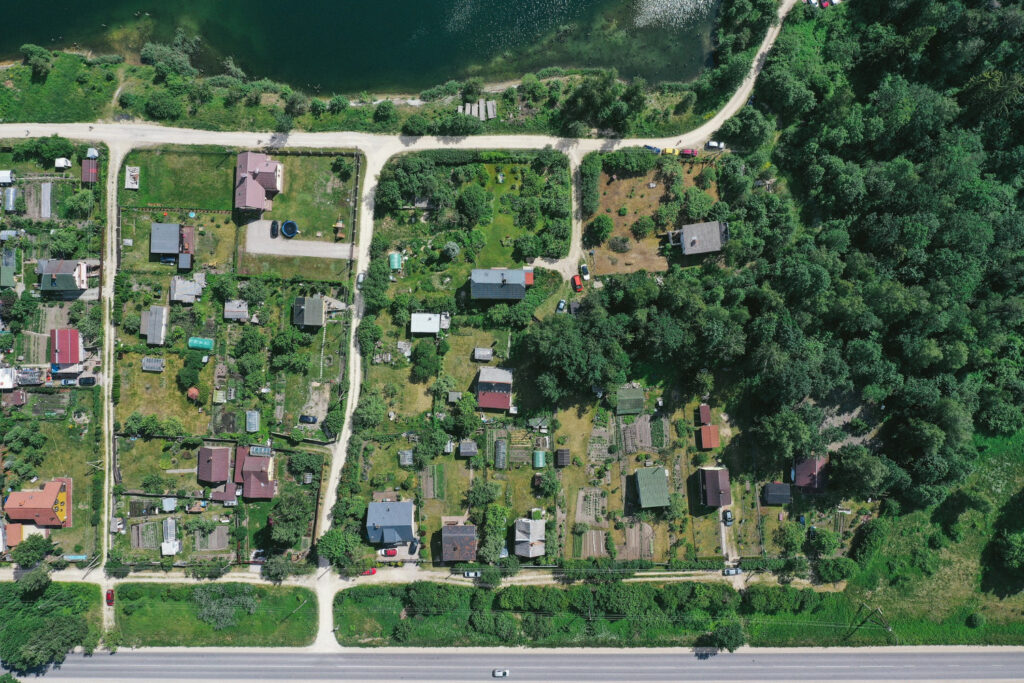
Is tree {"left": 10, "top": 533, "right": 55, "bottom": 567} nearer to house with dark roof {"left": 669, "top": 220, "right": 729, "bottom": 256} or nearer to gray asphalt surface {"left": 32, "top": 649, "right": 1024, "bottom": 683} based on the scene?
gray asphalt surface {"left": 32, "top": 649, "right": 1024, "bottom": 683}

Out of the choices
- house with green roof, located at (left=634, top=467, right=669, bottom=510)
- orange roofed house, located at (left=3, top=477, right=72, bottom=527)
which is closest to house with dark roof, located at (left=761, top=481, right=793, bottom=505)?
house with green roof, located at (left=634, top=467, right=669, bottom=510)

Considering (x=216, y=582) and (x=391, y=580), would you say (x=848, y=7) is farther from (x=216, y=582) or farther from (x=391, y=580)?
(x=216, y=582)

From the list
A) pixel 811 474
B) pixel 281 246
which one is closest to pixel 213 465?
pixel 281 246

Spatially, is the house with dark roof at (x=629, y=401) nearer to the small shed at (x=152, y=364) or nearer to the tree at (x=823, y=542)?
the tree at (x=823, y=542)

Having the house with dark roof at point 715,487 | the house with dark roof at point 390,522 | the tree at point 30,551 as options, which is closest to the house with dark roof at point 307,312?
the house with dark roof at point 390,522

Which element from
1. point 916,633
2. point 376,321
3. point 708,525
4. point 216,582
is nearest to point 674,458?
point 708,525
